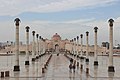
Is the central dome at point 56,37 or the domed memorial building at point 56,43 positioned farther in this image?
the central dome at point 56,37

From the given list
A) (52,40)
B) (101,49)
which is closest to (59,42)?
(52,40)

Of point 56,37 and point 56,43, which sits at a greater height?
point 56,37

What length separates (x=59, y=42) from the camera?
173500 millimetres

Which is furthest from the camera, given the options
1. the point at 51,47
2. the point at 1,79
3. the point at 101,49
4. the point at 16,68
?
the point at 51,47

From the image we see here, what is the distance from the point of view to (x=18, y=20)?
32.5 meters

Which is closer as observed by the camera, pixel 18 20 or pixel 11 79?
pixel 11 79

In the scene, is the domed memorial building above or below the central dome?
below

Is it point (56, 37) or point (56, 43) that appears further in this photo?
point (56, 37)

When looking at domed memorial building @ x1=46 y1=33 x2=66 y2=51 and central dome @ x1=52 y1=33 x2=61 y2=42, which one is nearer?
domed memorial building @ x1=46 y1=33 x2=66 y2=51

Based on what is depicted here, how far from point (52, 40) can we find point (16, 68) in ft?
457

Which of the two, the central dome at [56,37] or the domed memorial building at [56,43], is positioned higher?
the central dome at [56,37]

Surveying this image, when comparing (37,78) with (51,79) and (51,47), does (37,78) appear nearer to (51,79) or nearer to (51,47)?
(51,79)

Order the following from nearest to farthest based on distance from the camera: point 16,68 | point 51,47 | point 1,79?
point 1,79
point 16,68
point 51,47

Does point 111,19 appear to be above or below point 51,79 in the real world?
above
